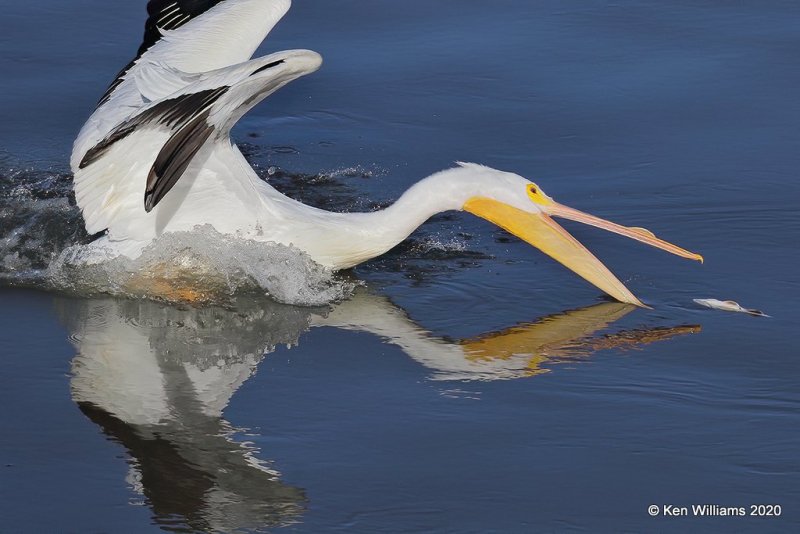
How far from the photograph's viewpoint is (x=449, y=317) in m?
5.41

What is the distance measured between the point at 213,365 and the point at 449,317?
40.9 inches

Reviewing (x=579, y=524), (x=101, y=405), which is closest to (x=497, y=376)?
(x=579, y=524)

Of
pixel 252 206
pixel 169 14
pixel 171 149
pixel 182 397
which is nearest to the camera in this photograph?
pixel 182 397

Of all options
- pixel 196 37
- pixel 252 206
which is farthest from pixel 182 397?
pixel 196 37

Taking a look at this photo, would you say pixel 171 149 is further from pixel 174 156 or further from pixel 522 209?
pixel 522 209

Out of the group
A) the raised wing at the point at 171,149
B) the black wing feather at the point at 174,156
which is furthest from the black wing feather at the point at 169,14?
the black wing feather at the point at 174,156

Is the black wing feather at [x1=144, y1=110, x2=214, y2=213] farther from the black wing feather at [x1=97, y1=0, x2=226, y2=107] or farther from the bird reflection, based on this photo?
the black wing feather at [x1=97, y1=0, x2=226, y2=107]

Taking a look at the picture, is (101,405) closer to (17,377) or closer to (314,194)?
(17,377)

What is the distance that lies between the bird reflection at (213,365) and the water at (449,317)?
0.04ft

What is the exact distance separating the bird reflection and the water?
0.04ft

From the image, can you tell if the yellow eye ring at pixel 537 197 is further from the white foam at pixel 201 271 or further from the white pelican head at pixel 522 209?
the white foam at pixel 201 271

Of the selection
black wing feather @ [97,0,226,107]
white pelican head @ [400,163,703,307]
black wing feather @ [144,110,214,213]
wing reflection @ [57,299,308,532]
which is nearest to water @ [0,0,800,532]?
wing reflection @ [57,299,308,532]

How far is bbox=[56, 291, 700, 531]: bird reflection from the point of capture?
3.92m

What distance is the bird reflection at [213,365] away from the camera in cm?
392
